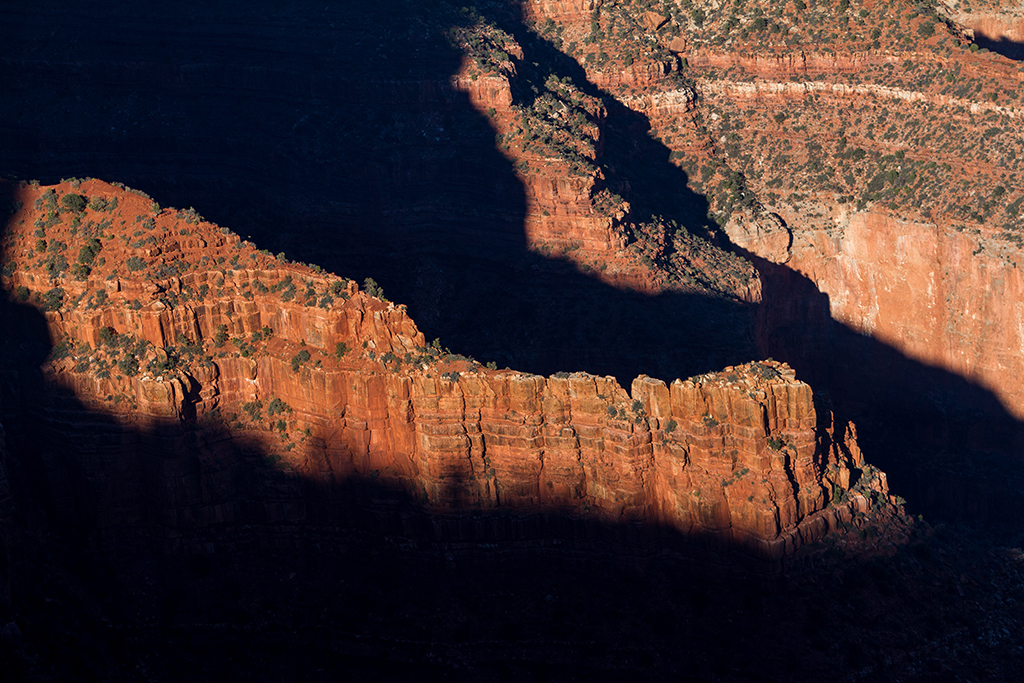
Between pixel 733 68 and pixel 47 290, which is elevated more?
pixel 733 68

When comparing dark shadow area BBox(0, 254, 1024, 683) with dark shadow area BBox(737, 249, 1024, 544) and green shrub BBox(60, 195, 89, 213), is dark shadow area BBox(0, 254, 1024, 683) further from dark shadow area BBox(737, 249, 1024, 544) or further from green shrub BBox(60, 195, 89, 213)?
dark shadow area BBox(737, 249, 1024, 544)

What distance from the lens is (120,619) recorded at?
7644cm

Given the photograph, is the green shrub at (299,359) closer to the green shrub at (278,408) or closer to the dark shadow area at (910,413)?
the green shrub at (278,408)

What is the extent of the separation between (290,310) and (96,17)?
3660cm

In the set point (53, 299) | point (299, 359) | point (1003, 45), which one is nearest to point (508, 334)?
point (299, 359)

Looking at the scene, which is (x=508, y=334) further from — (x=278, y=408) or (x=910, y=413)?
(x=910, y=413)

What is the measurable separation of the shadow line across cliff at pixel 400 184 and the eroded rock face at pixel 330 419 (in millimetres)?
17535

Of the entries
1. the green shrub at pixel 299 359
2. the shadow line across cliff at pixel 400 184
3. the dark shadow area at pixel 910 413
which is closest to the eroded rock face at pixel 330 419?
the green shrub at pixel 299 359

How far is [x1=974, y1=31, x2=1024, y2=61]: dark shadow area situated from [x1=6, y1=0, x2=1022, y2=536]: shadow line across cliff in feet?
73.5

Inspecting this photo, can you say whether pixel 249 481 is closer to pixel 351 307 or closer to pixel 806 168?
pixel 351 307

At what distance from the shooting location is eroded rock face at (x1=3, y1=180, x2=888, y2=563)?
245ft

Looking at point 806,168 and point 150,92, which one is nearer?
point 150,92

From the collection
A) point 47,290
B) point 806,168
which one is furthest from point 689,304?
point 47,290

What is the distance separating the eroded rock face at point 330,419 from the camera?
7481 cm
